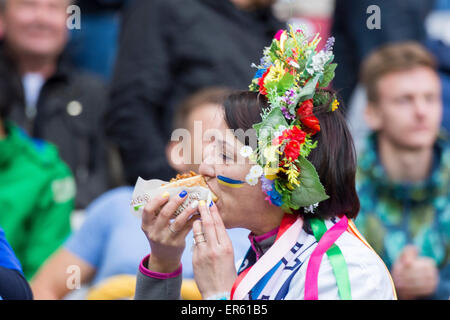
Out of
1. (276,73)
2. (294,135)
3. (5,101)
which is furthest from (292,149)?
(5,101)

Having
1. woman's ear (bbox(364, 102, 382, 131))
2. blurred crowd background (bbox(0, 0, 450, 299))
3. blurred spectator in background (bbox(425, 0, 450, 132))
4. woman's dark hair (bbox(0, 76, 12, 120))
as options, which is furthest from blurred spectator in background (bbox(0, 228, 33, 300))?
blurred spectator in background (bbox(425, 0, 450, 132))

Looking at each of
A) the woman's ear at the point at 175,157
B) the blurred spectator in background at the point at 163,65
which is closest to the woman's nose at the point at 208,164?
the woman's ear at the point at 175,157

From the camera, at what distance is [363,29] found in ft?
16.8

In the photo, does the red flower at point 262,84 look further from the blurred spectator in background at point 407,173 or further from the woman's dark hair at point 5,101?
the woman's dark hair at point 5,101

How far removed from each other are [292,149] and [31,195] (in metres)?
2.36

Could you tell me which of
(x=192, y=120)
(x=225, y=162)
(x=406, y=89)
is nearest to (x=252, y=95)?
(x=225, y=162)

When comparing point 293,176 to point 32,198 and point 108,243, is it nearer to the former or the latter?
point 108,243

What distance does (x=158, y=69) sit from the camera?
4309 millimetres

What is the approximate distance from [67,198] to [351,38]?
241 centimetres

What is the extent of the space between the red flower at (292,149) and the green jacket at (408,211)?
64.0 inches

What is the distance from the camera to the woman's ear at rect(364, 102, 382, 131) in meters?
4.41

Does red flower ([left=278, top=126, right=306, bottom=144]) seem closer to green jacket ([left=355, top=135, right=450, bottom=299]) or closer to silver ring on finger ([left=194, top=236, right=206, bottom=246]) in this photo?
silver ring on finger ([left=194, top=236, right=206, bottom=246])

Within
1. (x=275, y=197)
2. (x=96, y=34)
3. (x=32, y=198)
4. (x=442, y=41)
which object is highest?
(x=96, y=34)
